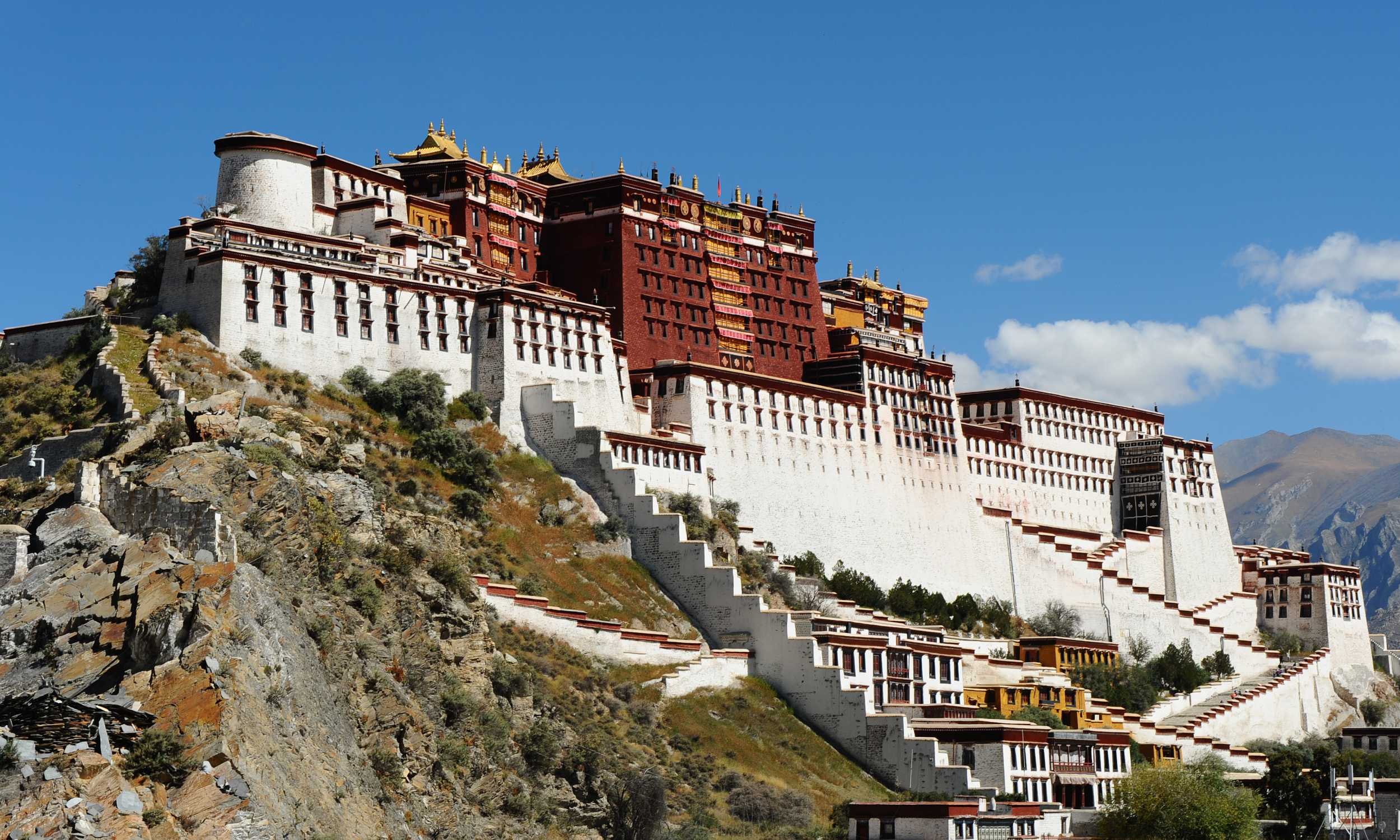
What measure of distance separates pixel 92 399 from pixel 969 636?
141ft

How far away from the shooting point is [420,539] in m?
73.1

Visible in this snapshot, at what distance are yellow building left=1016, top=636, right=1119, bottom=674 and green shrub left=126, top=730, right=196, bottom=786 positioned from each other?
5798 centimetres

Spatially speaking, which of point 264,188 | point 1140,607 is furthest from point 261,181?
point 1140,607

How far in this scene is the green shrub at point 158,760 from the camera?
46.0 meters

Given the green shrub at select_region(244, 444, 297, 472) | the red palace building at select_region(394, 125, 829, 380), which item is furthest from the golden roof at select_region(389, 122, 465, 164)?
the green shrub at select_region(244, 444, 297, 472)

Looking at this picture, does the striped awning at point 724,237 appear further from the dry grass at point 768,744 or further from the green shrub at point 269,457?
the green shrub at point 269,457


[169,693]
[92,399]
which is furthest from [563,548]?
[169,693]

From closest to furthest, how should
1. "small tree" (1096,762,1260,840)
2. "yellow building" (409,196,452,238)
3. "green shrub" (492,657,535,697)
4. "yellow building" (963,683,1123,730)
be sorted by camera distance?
"green shrub" (492,657,535,697) < "small tree" (1096,762,1260,840) < "yellow building" (963,683,1123,730) < "yellow building" (409,196,452,238)

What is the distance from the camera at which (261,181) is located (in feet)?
308

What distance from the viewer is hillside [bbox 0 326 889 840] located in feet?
156

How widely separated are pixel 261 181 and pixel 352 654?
135ft

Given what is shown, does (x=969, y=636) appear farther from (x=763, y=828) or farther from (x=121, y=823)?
(x=121, y=823)

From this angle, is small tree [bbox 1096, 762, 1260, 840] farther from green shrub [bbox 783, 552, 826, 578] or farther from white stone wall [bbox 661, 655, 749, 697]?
green shrub [bbox 783, 552, 826, 578]

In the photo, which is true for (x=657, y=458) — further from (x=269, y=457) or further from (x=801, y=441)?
(x=269, y=457)
